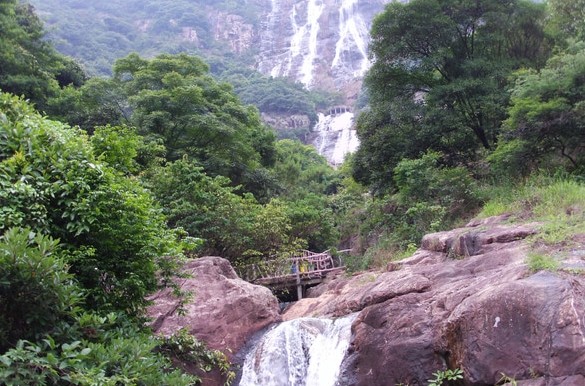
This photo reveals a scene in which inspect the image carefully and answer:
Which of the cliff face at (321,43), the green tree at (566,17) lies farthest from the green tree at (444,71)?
the cliff face at (321,43)

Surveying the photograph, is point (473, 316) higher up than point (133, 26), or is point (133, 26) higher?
point (133, 26)

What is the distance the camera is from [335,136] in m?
58.9

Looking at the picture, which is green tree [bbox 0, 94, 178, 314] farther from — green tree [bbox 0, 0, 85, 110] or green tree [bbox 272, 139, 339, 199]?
green tree [bbox 272, 139, 339, 199]

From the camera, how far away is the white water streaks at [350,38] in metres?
77.0

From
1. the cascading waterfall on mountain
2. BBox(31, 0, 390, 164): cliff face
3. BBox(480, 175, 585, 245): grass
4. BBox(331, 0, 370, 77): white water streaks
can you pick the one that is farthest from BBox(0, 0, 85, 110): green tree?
BBox(331, 0, 370, 77): white water streaks

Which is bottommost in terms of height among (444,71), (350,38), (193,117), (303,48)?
(193,117)

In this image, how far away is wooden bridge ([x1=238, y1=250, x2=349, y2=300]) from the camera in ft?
50.0

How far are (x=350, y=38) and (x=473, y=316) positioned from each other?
3094 inches

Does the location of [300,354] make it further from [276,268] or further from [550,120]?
[550,120]

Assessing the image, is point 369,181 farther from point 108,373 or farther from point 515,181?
point 108,373

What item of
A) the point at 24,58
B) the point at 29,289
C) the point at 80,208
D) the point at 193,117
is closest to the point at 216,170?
the point at 193,117

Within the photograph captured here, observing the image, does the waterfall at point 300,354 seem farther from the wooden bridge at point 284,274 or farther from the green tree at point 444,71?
the green tree at point 444,71

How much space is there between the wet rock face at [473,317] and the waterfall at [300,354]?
0.48 m

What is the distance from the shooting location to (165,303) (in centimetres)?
993
